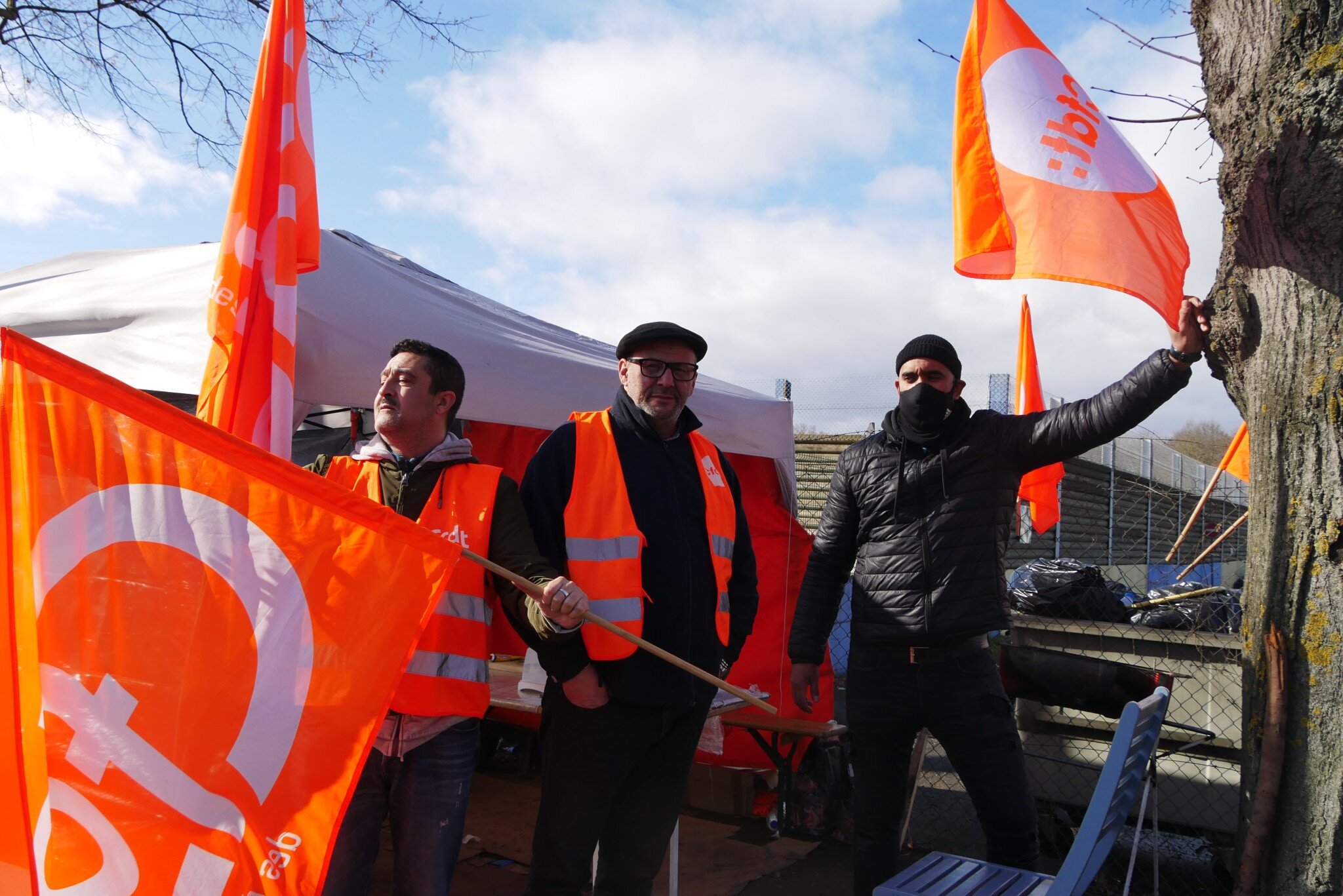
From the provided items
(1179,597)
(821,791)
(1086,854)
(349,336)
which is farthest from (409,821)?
(1179,597)

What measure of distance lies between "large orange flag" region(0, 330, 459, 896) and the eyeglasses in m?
0.96

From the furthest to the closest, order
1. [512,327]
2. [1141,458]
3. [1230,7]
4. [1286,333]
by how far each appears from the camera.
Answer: [1141,458]
[512,327]
[1230,7]
[1286,333]

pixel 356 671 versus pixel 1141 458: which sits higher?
pixel 1141 458

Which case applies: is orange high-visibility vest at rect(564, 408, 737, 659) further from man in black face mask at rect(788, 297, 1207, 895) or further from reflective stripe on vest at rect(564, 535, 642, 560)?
man in black face mask at rect(788, 297, 1207, 895)

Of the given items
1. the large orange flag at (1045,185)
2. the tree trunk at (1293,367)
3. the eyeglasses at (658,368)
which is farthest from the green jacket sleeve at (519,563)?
the tree trunk at (1293,367)

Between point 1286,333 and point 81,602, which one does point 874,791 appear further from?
point 81,602

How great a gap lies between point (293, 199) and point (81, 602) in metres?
1.75

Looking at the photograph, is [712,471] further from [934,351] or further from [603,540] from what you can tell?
[934,351]

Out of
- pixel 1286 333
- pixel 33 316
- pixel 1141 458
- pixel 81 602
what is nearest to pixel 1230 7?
pixel 1286 333

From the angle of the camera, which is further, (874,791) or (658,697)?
(874,791)

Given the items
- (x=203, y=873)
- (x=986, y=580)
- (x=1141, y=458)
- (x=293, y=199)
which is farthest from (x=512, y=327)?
(x=1141, y=458)

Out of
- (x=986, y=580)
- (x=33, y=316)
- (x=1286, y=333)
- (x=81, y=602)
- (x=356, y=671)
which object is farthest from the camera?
(x=33, y=316)

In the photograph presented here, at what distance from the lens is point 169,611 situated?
5.71 feet

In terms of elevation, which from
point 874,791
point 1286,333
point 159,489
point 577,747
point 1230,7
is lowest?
point 874,791
